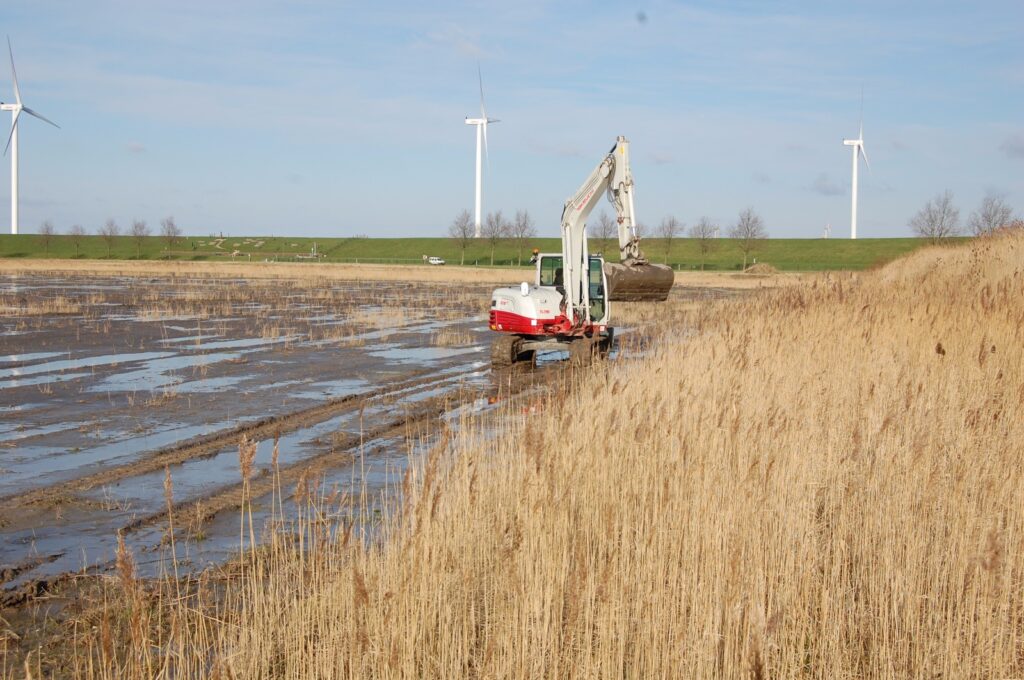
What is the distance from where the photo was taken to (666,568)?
566 centimetres

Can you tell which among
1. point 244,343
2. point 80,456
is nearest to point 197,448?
point 80,456

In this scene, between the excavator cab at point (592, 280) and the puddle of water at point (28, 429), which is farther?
the excavator cab at point (592, 280)

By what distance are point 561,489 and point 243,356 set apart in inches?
664

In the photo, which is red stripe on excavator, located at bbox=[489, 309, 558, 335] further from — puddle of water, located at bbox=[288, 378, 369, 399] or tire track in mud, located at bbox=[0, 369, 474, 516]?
puddle of water, located at bbox=[288, 378, 369, 399]

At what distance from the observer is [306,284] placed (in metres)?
60.9

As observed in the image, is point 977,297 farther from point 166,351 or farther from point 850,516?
point 166,351

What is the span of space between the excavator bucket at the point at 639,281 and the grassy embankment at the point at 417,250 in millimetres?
90519

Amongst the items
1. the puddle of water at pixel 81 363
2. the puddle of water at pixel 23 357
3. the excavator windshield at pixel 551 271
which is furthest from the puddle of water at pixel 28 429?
the excavator windshield at pixel 551 271

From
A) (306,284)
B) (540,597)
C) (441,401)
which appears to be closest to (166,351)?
(441,401)

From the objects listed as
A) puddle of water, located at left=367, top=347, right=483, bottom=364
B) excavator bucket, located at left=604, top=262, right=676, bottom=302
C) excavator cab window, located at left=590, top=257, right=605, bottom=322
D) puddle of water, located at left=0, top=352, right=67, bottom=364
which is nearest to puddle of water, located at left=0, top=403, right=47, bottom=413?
puddle of water, located at left=0, top=352, right=67, bottom=364

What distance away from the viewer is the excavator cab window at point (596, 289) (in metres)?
20.8

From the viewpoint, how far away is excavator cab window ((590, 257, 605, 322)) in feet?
68.2

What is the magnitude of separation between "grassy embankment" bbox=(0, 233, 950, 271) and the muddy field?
281 ft

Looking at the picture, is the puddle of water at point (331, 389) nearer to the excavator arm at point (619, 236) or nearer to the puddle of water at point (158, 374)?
the puddle of water at point (158, 374)
